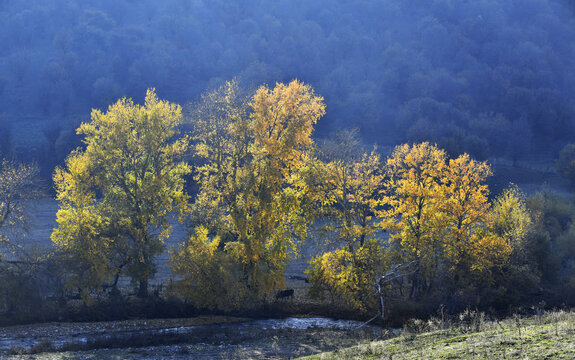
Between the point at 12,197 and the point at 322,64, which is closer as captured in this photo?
the point at 12,197

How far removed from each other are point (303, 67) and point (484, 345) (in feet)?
470

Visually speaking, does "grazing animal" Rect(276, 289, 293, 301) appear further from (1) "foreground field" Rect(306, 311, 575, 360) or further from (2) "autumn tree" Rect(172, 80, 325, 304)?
(1) "foreground field" Rect(306, 311, 575, 360)

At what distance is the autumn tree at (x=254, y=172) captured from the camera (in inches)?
1556

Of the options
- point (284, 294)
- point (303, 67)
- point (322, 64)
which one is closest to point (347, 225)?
point (284, 294)

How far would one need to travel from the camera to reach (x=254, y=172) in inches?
1598

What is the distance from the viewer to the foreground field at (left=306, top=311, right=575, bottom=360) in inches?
539

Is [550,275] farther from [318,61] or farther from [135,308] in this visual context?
[318,61]

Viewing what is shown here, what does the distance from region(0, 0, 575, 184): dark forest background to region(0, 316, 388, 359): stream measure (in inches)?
2648

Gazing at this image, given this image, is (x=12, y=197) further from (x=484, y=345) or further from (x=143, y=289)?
(x=484, y=345)

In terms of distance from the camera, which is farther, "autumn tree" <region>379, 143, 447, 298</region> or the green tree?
"autumn tree" <region>379, 143, 447, 298</region>

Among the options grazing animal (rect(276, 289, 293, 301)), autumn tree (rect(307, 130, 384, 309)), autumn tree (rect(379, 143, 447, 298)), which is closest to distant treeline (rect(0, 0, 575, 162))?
autumn tree (rect(379, 143, 447, 298))

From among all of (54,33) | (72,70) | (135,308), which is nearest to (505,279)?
(135,308)

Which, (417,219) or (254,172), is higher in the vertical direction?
(254,172)

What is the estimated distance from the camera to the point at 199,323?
37719mm
